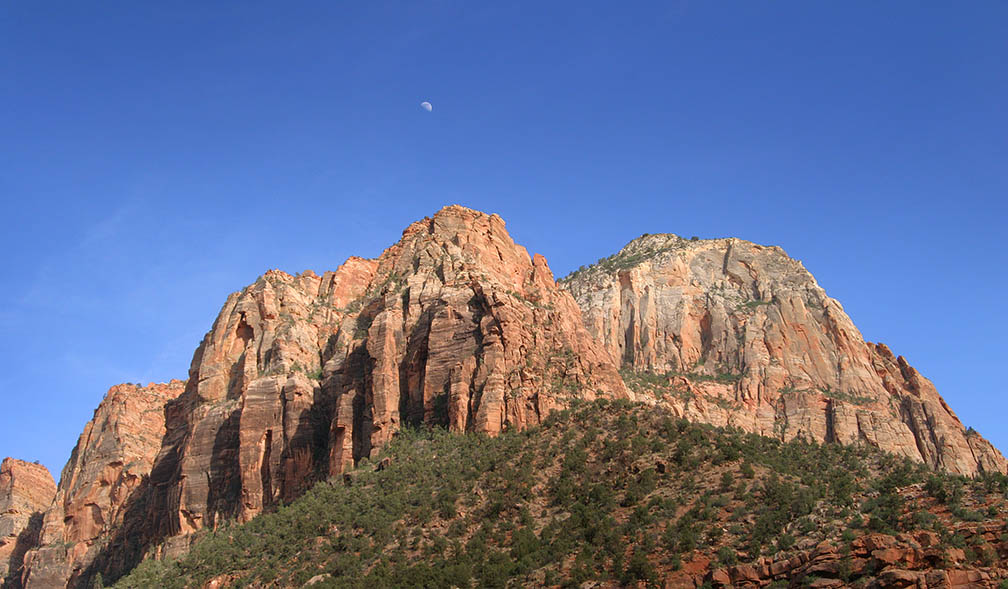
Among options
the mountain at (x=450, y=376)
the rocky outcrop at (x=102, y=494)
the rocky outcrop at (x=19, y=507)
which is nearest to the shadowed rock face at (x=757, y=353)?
the mountain at (x=450, y=376)

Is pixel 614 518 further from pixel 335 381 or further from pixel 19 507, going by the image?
pixel 19 507

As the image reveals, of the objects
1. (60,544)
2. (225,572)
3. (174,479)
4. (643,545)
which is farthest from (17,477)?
(643,545)

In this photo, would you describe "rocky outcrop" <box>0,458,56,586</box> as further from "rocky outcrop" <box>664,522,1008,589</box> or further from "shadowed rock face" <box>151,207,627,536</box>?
"rocky outcrop" <box>664,522,1008,589</box>

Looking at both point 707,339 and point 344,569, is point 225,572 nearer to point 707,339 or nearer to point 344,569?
point 344,569

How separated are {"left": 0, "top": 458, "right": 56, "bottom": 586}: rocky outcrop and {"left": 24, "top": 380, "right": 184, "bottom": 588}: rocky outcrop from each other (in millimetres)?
11734

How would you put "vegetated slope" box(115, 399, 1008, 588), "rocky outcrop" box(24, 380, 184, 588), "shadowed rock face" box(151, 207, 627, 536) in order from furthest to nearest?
"rocky outcrop" box(24, 380, 184, 588), "shadowed rock face" box(151, 207, 627, 536), "vegetated slope" box(115, 399, 1008, 588)

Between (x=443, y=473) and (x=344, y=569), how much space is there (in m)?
12.8

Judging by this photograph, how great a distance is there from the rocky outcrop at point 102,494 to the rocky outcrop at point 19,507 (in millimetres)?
11734

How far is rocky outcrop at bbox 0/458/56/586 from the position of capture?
14125cm

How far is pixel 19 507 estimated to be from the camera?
150m

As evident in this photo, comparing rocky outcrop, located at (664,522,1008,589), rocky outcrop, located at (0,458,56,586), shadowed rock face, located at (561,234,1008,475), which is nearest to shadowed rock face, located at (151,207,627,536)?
shadowed rock face, located at (561,234,1008,475)

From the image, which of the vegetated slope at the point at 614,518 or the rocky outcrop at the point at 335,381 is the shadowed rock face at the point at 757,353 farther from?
the vegetated slope at the point at 614,518

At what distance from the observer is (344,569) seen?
74625 millimetres

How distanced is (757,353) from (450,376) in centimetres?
5642
